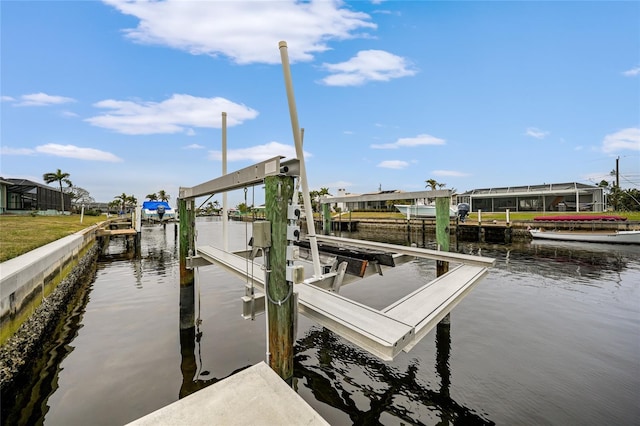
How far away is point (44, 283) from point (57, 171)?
6847cm

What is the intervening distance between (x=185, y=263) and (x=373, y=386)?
15.1 feet

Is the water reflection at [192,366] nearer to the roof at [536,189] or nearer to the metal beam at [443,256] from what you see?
the metal beam at [443,256]

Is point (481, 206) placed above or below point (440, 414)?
above

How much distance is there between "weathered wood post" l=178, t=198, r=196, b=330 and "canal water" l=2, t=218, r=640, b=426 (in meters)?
0.38

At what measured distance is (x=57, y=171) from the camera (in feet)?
186

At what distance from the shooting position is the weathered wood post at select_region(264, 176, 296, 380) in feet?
9.79

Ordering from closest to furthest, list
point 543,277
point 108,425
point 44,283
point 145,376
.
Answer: point 108,425
point 145,376
point 44,283
point 543,277

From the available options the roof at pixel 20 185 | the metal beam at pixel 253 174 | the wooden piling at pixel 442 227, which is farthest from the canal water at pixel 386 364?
the roof at pixel 20 185

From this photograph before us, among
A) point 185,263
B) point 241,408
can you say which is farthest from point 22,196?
point 241,408

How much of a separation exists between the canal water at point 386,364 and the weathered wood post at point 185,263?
0.38 metres

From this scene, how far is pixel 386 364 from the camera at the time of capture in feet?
17.3

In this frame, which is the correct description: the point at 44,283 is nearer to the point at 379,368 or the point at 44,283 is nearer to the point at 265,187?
the point at 265,187

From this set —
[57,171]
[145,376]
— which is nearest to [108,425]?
[145,376]

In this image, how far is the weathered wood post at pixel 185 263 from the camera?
638 centimetres
